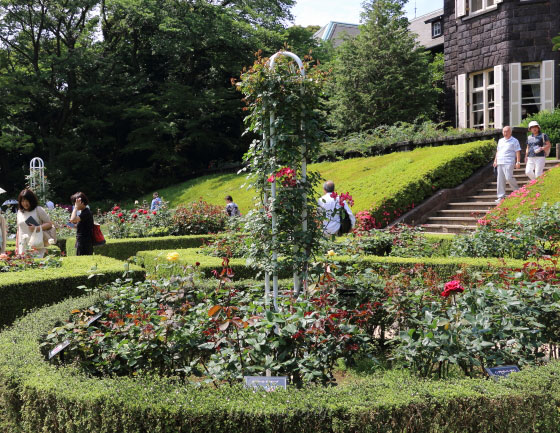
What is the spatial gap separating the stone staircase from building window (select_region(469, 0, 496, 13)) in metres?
7.38

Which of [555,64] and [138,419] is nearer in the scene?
[138,419]

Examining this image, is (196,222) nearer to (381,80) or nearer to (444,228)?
(444,228)

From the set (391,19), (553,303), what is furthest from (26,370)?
(391,19)

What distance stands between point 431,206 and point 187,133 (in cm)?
1886

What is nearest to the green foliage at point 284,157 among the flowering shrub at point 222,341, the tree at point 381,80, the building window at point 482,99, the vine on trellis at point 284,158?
the vine on trellis at point 284,158

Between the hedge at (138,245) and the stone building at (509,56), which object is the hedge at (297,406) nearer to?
the hedge at (138,245)

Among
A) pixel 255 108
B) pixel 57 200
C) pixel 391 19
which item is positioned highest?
pixel 391 19

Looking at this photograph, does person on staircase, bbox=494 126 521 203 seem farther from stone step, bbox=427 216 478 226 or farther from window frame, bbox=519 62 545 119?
window frame, bbox=519 62 545 119

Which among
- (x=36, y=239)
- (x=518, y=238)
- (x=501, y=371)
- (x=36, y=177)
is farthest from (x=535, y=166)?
(x=36, y=177)

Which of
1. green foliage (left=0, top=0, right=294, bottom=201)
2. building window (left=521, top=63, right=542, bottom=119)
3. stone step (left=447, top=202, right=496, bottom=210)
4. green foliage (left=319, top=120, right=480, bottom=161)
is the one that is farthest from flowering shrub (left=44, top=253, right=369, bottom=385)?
green foliage (left=0, top=0, right=294, bottom=201)

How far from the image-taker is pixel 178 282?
4293 mm

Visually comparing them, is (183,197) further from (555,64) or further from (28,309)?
(28,309)

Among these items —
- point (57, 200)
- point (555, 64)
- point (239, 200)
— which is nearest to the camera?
point (555, 64)

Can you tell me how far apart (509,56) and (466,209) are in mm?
7372
